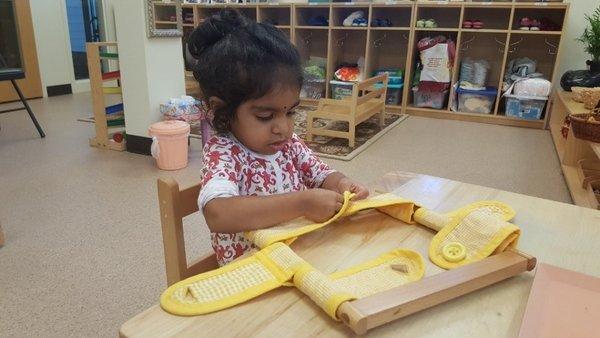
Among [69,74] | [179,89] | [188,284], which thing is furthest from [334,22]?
[188,284]

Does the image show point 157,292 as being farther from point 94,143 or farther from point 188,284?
point 94,143

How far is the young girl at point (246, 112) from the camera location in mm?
678

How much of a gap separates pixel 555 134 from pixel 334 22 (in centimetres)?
235

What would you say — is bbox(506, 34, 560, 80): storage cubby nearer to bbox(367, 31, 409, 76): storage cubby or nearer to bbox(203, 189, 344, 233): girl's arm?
bbox(367, 31, 409, 76): storage cubby

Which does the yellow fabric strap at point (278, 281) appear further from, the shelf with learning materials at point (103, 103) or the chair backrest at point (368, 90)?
the shelf with learning materials at point (103, 103)

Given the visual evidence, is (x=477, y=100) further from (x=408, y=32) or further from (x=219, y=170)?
(x=219, y=170)

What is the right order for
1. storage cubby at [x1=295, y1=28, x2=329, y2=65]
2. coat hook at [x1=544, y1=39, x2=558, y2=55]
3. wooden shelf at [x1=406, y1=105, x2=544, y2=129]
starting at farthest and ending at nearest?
1. storage cubby at [x1=295, y1=28, x2=329, y2=65]
2. coat hook at [x1=544, y1=39, x2=558, y2=55]
3. wooden shelf at [x1=406, y1=105, x2=544, y2=129]

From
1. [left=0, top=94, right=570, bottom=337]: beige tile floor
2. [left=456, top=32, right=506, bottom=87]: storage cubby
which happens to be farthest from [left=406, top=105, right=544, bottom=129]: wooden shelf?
[left=456, top=32, right=506, bottom=87]: storage cubby

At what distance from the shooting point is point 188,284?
48 cm

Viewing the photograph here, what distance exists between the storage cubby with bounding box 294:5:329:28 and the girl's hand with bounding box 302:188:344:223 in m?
4.17

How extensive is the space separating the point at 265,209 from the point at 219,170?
0.13 meters

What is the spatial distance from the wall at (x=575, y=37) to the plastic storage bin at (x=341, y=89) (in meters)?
1.85

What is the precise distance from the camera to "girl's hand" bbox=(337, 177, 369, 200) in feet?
2.56

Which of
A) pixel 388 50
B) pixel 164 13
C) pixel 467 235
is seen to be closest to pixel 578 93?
pixel 388 50
